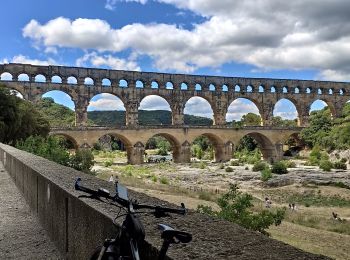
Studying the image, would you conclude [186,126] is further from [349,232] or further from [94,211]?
[94,211]

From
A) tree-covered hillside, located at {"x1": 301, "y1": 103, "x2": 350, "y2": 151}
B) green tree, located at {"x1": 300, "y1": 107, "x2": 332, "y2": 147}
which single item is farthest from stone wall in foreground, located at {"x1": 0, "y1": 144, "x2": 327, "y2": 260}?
green tree, located at {"x1": 300, "y1": 107, "x2": 332, "y2": 147}

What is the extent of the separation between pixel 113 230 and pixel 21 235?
10.9ft

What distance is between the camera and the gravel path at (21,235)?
505cm

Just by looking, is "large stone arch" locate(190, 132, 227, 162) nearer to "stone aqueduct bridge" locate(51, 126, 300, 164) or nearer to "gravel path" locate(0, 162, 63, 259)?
"stone aqueduct bridge" locate(51, 126, 300, 164)

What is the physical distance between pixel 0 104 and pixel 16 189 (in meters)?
19.8

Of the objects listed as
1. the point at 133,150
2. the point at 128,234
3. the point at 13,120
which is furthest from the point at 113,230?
the point at 133,150

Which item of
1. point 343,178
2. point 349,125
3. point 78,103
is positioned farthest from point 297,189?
point 78,103

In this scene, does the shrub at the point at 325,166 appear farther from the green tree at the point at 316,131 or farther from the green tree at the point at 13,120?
the green tree at the point at 13,120

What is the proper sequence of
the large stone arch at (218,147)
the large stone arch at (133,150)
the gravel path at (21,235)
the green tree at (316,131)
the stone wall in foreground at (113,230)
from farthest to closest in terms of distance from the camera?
1. the green tree at (316,131)
2. the large stone arch at (218,147)
3. the large stone arch at (133,150)
4. the gravel path at (21,235)
5. the stone wall in foreground at (113,230)

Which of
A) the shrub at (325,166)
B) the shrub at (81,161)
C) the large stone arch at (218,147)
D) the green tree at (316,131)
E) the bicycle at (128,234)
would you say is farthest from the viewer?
the green tree at (316,131)

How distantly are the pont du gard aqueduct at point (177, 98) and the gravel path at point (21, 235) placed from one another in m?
39.9

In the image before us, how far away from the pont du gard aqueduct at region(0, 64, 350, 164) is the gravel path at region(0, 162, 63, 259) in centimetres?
3992

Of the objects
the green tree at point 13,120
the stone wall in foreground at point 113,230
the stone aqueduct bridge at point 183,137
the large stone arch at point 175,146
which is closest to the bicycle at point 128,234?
the stone wall in foreground at point 113,230

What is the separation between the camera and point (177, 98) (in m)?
57.7
